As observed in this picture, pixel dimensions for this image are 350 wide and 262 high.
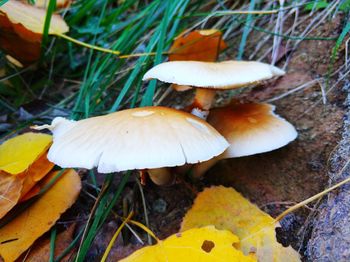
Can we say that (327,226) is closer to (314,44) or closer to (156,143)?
(156,143)

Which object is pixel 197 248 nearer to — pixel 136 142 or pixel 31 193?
pixel 136 142

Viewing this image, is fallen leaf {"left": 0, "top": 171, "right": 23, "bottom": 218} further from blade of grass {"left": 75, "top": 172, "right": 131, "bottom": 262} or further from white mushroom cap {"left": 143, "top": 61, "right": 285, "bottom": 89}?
white mushroom cap {"left": 143, "top": 61, "right": 285, "bottom": 89}

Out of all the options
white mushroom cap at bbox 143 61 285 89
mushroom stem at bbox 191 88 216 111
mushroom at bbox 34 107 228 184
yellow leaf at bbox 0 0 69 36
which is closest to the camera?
mushroom at bbox 34 107 228 184

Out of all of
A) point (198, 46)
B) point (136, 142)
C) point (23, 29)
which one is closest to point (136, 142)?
point (136, 142)

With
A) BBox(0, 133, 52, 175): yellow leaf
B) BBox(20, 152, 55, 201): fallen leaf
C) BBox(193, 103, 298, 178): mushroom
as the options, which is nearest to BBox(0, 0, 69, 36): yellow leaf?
BBox(0, 133, 52, 175): yellow leaf

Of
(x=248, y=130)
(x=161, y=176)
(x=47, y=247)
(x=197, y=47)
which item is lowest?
(x=47, y=247)

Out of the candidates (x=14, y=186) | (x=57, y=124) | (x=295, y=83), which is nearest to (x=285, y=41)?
(x=295, y=83)
